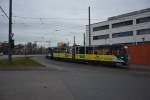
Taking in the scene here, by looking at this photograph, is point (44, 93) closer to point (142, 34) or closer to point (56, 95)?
point (56, 95)

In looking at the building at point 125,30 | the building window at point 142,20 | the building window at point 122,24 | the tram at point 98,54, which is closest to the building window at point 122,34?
the building at point 125,30

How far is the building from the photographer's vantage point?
60406 mm

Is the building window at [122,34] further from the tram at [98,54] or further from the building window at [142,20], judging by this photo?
the tram at [98,54]

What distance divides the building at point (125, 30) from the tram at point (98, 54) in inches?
730

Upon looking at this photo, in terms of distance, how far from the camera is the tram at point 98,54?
32125 mm

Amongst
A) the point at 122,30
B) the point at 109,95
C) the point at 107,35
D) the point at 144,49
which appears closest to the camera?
the point at 109,95

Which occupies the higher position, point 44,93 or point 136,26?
point 136,26

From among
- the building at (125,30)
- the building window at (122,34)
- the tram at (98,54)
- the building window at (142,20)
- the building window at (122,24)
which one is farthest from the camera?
the building window at (122,24)

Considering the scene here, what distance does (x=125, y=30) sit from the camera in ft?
214

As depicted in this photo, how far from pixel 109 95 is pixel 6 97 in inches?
159

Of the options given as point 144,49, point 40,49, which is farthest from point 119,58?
point 40,49

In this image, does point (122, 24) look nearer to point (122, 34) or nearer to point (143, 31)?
point (122, 34)

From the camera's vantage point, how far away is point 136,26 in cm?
6219

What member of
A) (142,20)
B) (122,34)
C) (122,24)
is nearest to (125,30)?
(122,34)
